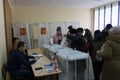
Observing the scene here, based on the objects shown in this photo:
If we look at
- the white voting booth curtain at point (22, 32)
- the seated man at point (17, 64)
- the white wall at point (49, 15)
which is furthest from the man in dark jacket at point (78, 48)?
the white wall at point (49, 15)

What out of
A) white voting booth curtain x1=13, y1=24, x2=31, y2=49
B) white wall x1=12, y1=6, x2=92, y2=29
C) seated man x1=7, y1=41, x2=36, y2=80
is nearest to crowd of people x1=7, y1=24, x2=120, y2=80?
seated man x1=7, y1=41, x2=36, y2=80

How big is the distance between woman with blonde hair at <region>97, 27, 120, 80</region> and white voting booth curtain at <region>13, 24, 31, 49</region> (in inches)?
191

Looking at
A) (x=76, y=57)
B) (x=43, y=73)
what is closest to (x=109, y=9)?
(x=76, y=57)

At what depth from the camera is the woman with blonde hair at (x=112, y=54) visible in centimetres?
238

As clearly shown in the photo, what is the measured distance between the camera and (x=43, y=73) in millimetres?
2654

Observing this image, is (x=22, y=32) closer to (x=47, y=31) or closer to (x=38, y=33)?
(x=38, y=33)

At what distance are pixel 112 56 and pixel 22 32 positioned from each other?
5033mm

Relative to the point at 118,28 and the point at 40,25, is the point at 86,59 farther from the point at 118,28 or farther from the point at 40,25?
the point at 40,25

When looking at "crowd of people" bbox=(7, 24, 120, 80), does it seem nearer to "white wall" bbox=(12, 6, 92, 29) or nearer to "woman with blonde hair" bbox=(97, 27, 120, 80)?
"woman with blonde hair" bbox=(97, 27, 120, 80)

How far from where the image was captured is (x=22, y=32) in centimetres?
667

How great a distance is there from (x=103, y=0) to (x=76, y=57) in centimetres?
386

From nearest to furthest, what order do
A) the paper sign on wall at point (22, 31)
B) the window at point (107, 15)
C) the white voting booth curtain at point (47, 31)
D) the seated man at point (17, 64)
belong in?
the seated man at point (17, 64), the window at point (107, 15), the paper sign on wall at point (22, 31), the white voting booth curtain at point (47, 31)

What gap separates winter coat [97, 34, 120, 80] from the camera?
93.6 inches

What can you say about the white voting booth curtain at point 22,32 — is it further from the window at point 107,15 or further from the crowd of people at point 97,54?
the window at point 107,15
